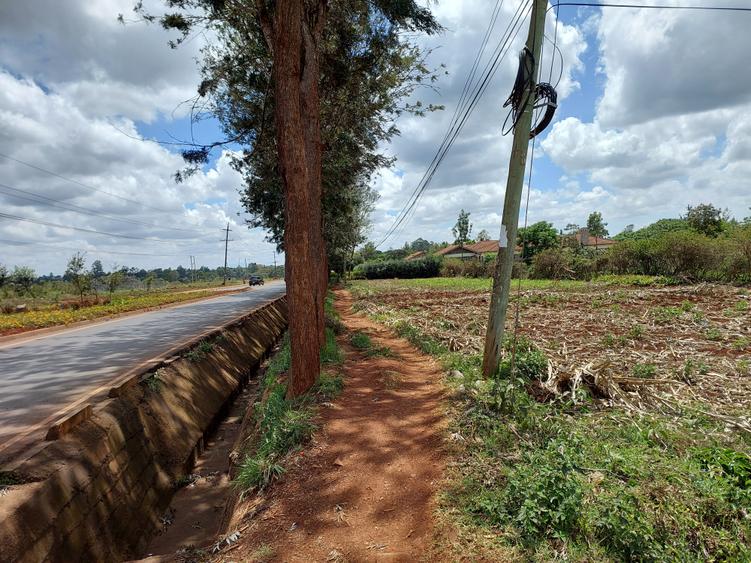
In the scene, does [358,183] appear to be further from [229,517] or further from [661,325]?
[229,517]

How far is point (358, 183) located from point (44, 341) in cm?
1112

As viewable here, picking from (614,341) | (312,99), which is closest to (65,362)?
(312,99)

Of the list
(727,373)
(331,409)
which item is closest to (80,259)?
(331,409)

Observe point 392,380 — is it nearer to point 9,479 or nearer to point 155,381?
point 155,381

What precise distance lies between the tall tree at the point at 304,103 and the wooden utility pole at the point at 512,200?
8.78ft

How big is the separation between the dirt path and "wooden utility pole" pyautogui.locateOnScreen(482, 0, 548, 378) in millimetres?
1218

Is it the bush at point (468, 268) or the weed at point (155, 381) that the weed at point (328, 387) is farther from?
the bush at point (468, 268)

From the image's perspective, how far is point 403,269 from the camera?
5944cm

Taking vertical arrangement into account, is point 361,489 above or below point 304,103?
below

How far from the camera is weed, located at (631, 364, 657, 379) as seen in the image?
618 centimetres

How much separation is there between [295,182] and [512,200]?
3400 mm

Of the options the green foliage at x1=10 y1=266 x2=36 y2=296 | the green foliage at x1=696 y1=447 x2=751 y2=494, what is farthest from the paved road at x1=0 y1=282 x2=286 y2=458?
the green foliage at x1=10 y1=266 x2=36 y2=296

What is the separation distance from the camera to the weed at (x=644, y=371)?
243 inches

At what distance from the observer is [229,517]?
4.43 meters
